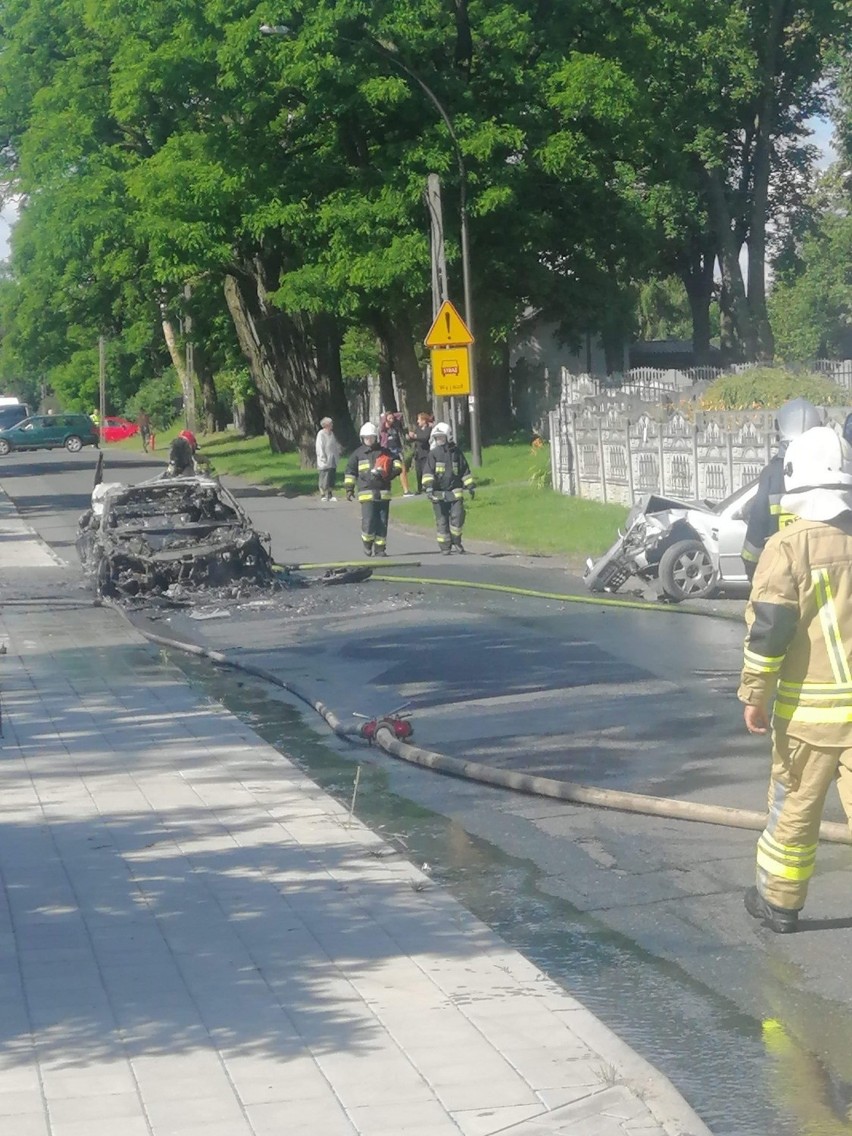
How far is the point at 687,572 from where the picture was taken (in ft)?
56.4

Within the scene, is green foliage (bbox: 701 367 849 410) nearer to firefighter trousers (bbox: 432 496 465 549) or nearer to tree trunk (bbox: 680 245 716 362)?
firefighter trousers (bbox: 432 496 465 549)

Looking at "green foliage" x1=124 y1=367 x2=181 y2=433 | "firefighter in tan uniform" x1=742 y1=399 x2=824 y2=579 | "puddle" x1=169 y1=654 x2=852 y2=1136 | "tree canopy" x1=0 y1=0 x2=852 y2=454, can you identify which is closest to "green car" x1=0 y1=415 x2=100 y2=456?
"green foliage" x1=124 y1=367 x2=181 y2=433

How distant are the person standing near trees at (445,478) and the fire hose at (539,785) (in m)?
10.2

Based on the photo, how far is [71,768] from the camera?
Result: 367 inches

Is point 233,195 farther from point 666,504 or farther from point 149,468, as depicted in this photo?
point 666,504

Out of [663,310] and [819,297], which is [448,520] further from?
[663,310]

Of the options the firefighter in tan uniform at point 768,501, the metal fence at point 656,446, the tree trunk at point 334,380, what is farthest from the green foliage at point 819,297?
the firefighter in tan uniform at point 768,501

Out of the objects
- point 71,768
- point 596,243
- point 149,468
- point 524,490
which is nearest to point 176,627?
point 71,768

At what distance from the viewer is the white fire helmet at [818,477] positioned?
19.3 feet

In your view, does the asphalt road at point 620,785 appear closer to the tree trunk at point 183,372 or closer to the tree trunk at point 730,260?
the tree trunk at point 730,260

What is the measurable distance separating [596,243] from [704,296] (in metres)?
21.0

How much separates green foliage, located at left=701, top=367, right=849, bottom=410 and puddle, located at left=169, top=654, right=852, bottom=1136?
18548 millimetres

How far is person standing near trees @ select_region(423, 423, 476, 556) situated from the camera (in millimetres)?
21969

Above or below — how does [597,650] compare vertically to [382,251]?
below
